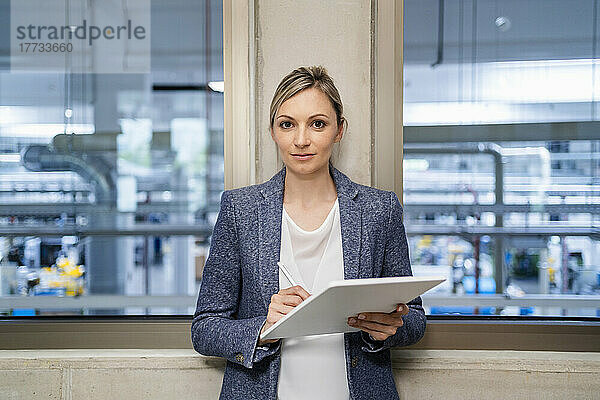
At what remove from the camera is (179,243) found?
2.07 m

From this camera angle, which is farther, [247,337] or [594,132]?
[594,132]

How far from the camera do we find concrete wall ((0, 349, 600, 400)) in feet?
5.89

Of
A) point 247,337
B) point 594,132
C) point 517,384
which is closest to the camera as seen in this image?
point 247,337

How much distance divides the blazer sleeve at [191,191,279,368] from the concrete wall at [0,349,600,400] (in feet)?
0.92

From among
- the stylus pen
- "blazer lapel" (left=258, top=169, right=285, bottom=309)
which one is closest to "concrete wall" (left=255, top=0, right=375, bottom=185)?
"blazer lapel" (left=258, top=169, right=285, bottom=309)

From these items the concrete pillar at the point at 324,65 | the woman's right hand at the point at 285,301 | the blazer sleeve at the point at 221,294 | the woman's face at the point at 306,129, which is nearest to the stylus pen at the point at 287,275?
the woman's right hand at the point at 285,301

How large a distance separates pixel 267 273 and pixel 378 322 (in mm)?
322

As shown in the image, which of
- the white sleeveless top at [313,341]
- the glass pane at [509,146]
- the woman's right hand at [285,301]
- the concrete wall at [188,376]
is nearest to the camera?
the woman's right hand at [285,301]

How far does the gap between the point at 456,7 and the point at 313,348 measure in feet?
3.95

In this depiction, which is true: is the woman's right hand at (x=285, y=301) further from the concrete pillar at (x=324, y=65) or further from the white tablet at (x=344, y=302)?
the concrete pillar at (x=324, y=65)

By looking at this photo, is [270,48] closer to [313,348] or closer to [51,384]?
[313,348]

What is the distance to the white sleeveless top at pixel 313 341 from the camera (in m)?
1.52

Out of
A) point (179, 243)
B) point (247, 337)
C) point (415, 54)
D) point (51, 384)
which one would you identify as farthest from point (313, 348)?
point (415, 54)

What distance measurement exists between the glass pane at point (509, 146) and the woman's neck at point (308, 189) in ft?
1.46
